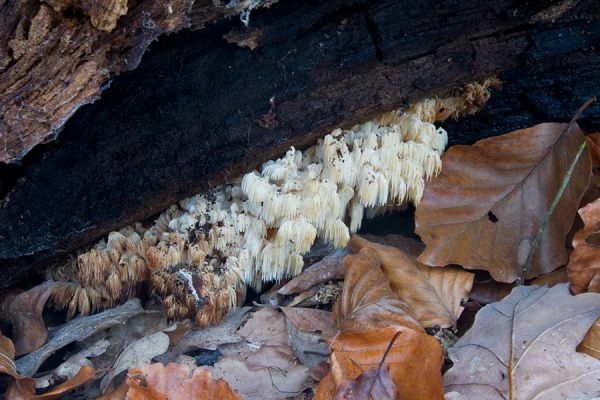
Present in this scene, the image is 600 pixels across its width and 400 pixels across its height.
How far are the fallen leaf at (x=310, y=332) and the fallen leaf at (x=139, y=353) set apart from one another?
2.22ft

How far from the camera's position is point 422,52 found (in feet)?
10.6

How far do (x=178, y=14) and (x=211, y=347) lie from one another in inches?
68.0

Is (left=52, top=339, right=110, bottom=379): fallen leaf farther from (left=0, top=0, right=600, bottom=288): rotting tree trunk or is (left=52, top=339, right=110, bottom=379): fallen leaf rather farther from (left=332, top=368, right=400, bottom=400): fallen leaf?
(left=332, top=368, right=400, bottom=400): fallen leaf

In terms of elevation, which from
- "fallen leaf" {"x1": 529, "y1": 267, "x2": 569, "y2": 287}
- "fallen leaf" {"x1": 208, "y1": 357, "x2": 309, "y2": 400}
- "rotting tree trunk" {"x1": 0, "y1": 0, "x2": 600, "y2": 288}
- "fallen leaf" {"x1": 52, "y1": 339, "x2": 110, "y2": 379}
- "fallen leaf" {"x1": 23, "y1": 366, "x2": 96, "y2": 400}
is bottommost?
"fallen leaf" {"x1": 529, "y1": 267, "x2": 569, "y2": 287}

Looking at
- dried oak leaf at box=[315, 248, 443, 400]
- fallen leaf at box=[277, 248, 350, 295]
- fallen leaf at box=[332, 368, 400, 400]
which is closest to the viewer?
fallen leaf at box=[332, 368, 400, 400]

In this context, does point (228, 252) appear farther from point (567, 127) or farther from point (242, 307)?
point (567, 127)

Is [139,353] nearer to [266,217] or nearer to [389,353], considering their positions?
[266,217]

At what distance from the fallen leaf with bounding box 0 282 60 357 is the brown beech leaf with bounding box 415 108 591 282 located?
7.09ft

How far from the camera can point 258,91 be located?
10.6 ft

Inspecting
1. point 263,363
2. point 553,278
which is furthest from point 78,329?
point 553,278

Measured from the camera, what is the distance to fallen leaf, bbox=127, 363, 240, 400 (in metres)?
2.68

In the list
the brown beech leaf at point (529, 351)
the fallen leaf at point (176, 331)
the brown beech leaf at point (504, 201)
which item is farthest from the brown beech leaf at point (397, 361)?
the fallen leaf at point (176, 331)

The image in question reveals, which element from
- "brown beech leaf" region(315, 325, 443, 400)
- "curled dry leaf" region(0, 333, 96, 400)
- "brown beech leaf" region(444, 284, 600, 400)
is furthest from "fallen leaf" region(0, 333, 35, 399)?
"brown beech leaf" region(444, 284, 600, 400)

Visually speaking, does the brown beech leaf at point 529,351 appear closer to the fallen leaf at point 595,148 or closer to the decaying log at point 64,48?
the fallen leaf at point 595,148
